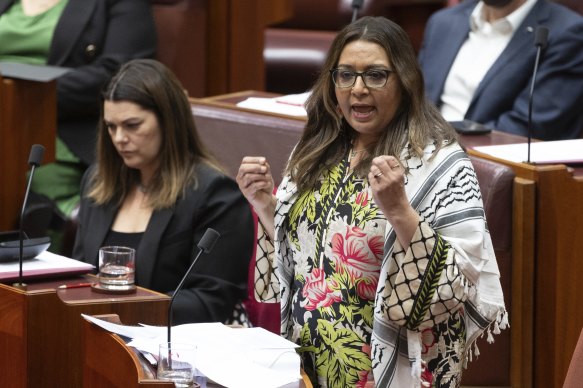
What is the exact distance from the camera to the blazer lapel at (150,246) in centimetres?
185

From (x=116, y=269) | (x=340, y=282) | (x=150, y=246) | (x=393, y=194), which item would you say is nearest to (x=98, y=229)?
(x=150, y=246)

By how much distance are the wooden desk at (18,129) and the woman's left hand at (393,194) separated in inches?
48.3

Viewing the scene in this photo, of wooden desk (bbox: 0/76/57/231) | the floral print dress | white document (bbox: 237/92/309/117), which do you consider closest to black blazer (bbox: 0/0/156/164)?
wooden desk (bbox: 0/76/57/231)

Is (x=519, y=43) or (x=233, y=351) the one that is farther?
(x=519, y=43)

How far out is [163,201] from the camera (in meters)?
1.88

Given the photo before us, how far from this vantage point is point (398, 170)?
125 centimetres

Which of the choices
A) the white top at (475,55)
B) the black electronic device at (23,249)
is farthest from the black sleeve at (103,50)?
the black electronic device at (23,249)

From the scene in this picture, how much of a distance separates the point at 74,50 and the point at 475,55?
0.84 meters

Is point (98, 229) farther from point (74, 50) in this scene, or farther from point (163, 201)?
point (74, 50)

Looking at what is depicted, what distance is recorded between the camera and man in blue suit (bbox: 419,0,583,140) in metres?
2.16

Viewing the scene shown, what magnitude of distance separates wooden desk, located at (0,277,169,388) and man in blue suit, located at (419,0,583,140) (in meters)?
0.92

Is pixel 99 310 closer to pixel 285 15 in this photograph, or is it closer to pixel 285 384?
pixel 285 384

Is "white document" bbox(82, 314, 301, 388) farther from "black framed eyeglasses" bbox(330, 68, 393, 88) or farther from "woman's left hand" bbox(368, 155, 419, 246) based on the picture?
"black framed eyeglasses" bbox(330, 68, 393, 88)

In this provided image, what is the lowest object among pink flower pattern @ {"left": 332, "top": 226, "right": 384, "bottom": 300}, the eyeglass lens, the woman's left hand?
pink flower pattern @ {"left": 332, "top": 226, "right": 384, "bottom": 300}
